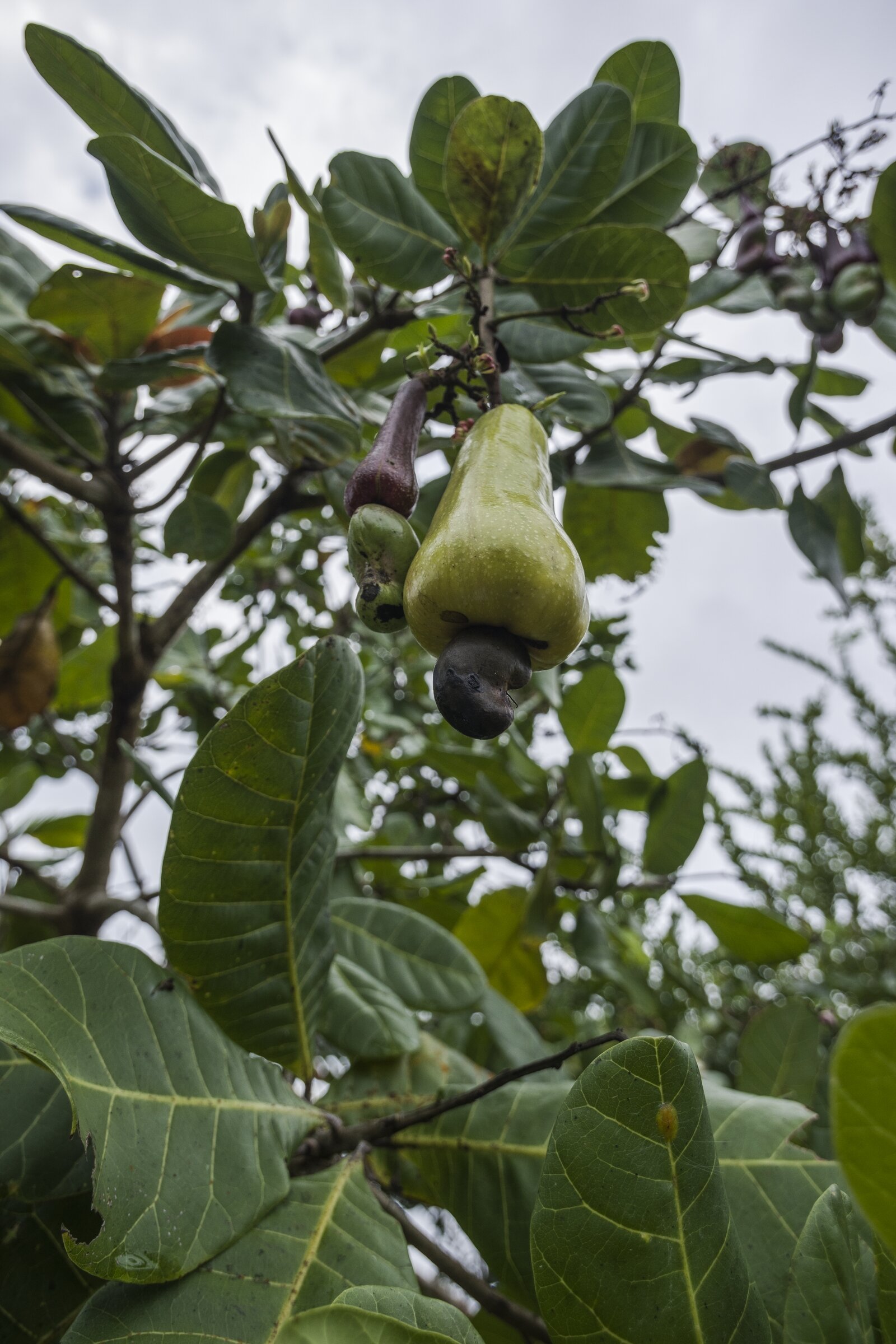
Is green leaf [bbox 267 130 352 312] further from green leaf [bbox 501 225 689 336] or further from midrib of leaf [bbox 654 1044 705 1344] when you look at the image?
midrib of leaf [bbox 654 1044 705 1344]

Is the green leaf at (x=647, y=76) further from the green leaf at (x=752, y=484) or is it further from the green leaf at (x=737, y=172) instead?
the green leaf at (x=752, y=484)

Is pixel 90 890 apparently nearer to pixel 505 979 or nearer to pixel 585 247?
pixel 505 979

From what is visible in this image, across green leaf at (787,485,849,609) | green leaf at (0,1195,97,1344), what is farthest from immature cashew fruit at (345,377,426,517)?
green leaf at (787,485,849,609)

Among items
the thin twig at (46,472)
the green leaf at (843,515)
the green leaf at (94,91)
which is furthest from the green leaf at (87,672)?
the green leaf at (843,515)

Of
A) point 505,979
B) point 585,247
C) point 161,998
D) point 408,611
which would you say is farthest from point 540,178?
point 505,979

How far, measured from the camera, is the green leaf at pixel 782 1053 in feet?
3.44

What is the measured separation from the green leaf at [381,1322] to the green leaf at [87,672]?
4.64ft

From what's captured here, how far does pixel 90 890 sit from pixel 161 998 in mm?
592

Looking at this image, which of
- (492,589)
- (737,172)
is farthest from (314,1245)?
(737,172)

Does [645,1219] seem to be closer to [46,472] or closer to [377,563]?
[377,563]

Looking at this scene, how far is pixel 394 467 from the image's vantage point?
23.3 inches

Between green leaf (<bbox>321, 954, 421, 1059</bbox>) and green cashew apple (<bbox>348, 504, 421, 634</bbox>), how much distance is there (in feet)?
1.37

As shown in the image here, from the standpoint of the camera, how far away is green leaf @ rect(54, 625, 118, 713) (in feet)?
5.66

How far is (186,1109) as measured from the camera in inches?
23.1
